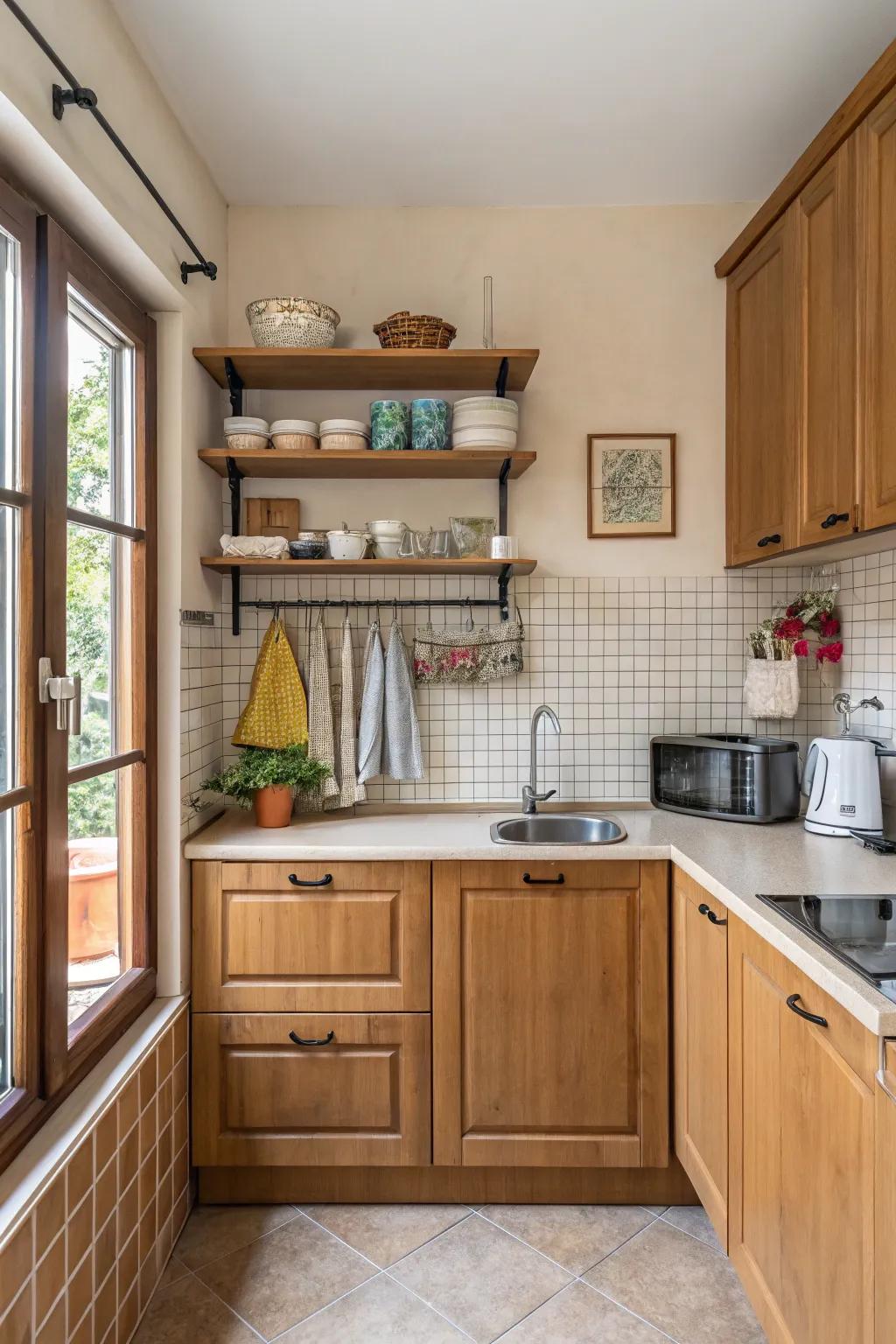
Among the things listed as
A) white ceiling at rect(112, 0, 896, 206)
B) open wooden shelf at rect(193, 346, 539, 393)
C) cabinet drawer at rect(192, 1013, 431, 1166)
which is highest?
white ceiling at rect(112, 0, 896, 206)

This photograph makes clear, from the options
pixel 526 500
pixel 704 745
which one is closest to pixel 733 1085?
pixel 704 745

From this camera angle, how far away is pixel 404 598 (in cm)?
264

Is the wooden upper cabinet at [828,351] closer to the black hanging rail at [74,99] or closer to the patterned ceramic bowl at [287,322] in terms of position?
the patterned ceramic bowl at [287,322]

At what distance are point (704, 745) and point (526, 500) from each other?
2.91 ft

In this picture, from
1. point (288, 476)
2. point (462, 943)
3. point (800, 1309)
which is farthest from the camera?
point (288, 476)

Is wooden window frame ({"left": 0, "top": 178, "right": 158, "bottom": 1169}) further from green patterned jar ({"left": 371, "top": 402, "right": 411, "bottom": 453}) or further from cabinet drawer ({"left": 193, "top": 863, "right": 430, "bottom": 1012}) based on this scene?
green patterned jar ({"left": 371, "top": 402, "right": 411, "bottom": 453})

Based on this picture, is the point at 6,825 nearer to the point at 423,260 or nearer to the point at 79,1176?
the point at 79,1176

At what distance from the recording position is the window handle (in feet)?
5.09

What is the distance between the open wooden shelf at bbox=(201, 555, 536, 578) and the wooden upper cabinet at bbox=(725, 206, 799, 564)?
614mm

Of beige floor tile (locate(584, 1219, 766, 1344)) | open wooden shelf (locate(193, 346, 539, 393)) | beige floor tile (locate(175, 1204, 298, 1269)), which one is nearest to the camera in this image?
beige floor tile (locate(584, 1219, 766, 1344))

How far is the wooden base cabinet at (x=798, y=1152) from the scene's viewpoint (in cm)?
122

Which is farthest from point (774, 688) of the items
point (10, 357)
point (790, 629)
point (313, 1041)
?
point (10, 357)

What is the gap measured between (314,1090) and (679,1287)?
0.92 meters

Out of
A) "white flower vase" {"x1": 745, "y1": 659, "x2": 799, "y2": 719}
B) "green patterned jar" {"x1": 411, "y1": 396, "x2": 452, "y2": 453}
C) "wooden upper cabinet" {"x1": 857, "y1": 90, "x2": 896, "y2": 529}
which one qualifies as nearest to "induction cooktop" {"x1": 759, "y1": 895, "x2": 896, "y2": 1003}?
"wooden upper cabinet" {"x1": 857, "y1": 90, "x2": 896, "y2": 529}
